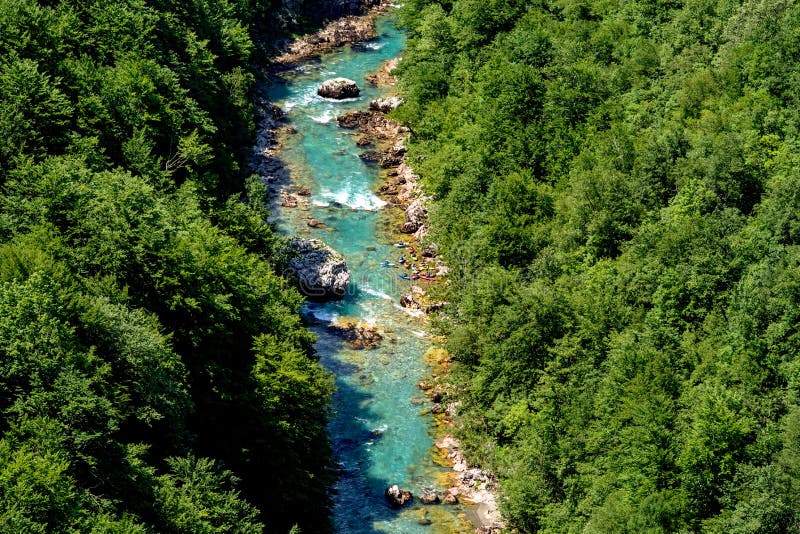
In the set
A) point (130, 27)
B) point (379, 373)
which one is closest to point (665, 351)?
point (379, 373)

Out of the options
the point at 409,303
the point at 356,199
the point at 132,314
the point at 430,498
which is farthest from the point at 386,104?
the point at 132,314

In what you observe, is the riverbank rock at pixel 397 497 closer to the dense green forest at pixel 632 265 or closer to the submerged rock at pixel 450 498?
the submerged rock at pixel 450 498

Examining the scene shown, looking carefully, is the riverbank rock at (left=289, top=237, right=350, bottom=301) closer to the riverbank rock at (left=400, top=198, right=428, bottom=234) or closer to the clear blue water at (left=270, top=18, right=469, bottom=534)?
the clear blue water at (left=270, top=18, right=469, bottom=534)

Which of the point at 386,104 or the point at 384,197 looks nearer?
the point at 384,197

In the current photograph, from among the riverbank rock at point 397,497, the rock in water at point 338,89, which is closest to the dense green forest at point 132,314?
the riverbank rock at point 397,497

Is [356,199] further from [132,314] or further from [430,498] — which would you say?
[132,314]

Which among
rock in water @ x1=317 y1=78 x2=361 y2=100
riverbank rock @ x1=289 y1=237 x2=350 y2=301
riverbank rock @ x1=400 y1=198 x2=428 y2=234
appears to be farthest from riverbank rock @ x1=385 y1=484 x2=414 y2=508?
rock in water @ x1=317 y1=78 x2=361 y2=100

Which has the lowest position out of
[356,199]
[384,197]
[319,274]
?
[356,199]
